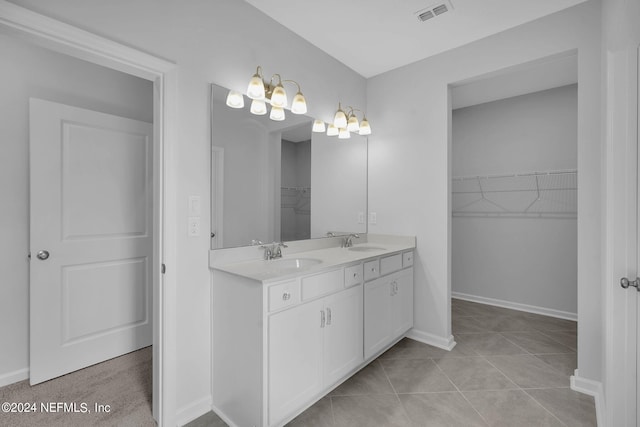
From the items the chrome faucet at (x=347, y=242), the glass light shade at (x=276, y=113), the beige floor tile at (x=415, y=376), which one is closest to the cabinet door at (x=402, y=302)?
the beige floor tile at (x=415, y=376)

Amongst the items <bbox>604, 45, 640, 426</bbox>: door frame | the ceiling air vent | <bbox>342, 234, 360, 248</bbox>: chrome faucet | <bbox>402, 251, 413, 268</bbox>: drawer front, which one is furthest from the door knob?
the ceiling air vent

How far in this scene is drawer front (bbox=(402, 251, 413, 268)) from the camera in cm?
264

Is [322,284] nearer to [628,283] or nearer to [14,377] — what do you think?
[628,283]

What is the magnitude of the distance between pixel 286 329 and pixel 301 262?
0.62 m

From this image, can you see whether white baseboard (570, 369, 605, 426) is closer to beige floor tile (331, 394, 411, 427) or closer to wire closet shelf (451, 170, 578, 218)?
beige floor tile (331, 394, 411, 427)

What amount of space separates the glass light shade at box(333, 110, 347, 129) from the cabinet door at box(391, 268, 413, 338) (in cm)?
136

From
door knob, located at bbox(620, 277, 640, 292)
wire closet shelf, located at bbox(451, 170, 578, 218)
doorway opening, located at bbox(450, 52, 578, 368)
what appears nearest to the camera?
door knob, located at bbox(620, 277, 640, 292)

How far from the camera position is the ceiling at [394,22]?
2076mm

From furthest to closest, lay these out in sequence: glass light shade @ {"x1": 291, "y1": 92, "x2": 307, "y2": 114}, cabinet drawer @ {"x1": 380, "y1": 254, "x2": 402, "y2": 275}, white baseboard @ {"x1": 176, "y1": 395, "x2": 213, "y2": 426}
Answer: cabinet drawer @ {"x1": 380, "y1": 254, "x2": 402, "y2": 275}
glass light shade @ {"x1": 291, "y1": 92, "x2": 307, "y2": 114}
white baseboard @ {"x1": 176, "y1": 395, "x2": 213, "y2": 426}

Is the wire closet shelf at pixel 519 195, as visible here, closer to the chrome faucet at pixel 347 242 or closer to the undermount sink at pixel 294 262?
the chrome faucet at pixel 347 242

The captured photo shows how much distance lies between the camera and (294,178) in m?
2.45

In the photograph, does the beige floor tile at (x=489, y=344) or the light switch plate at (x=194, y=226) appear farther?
the beige floor tile at (x=489, y=344)

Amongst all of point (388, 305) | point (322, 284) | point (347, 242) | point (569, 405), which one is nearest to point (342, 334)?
point (322, 284)

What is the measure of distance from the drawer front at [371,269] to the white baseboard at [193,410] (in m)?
1.24
